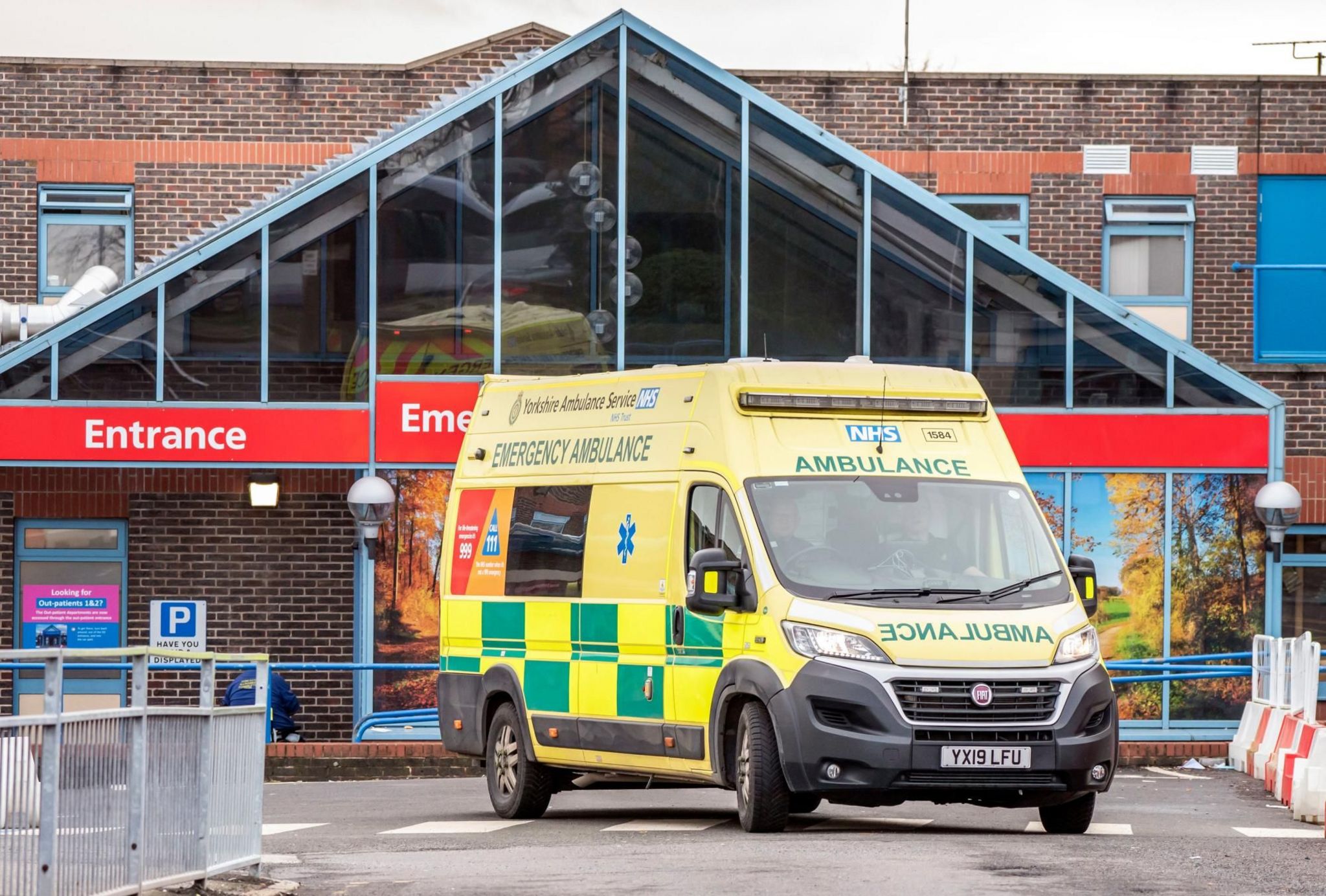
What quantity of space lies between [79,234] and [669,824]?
14.3m

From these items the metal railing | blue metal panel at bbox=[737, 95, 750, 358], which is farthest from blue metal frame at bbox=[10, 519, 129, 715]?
the metal railing

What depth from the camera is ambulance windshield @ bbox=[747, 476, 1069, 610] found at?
12.1 m

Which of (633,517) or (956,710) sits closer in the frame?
(956,710)

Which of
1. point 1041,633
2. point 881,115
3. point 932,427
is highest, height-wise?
point 881,115

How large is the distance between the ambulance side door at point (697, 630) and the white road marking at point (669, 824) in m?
0.66

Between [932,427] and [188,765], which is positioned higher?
[932,427]

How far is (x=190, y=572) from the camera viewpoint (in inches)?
947

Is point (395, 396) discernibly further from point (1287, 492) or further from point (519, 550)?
point (1287, 492)

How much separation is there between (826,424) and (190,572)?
42.0ft

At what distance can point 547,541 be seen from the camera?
1429 centimetres

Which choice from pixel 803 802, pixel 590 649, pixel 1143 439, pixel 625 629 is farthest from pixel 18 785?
pixel 1143 439

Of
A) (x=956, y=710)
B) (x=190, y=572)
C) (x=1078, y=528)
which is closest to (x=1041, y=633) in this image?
(x=956, y=710)

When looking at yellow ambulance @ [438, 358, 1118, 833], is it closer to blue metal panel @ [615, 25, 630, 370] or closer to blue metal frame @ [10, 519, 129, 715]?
blue metal panel @ [615, 25, 630, 370]

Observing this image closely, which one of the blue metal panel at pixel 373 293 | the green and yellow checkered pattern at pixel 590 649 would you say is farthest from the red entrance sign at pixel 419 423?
the green and yellow checkered pattern at pixel 590 649
